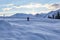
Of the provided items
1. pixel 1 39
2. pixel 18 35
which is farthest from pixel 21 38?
pixel 1 39

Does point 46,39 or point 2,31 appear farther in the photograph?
point 2,31

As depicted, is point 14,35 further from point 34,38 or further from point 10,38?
point 34,38

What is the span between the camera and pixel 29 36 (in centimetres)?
496

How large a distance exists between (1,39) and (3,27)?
1.10 metres

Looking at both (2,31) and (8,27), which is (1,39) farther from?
(8,27)

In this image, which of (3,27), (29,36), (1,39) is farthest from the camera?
(3,27)

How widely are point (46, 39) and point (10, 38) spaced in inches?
40.6

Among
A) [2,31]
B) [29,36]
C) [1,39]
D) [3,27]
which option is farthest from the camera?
[3,27]

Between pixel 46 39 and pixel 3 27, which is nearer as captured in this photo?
pixel 46 39

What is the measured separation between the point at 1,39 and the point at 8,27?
3.97 feet

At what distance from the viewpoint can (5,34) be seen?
5059mm

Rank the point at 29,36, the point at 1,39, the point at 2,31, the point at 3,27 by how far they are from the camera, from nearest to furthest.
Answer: the point at 1,39
the point at 29,36
the point at 2,31
the point at 3,27

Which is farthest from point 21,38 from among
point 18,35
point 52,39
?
point 52,39

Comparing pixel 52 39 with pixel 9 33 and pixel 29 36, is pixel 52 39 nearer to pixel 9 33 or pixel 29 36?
pixel 29 36
